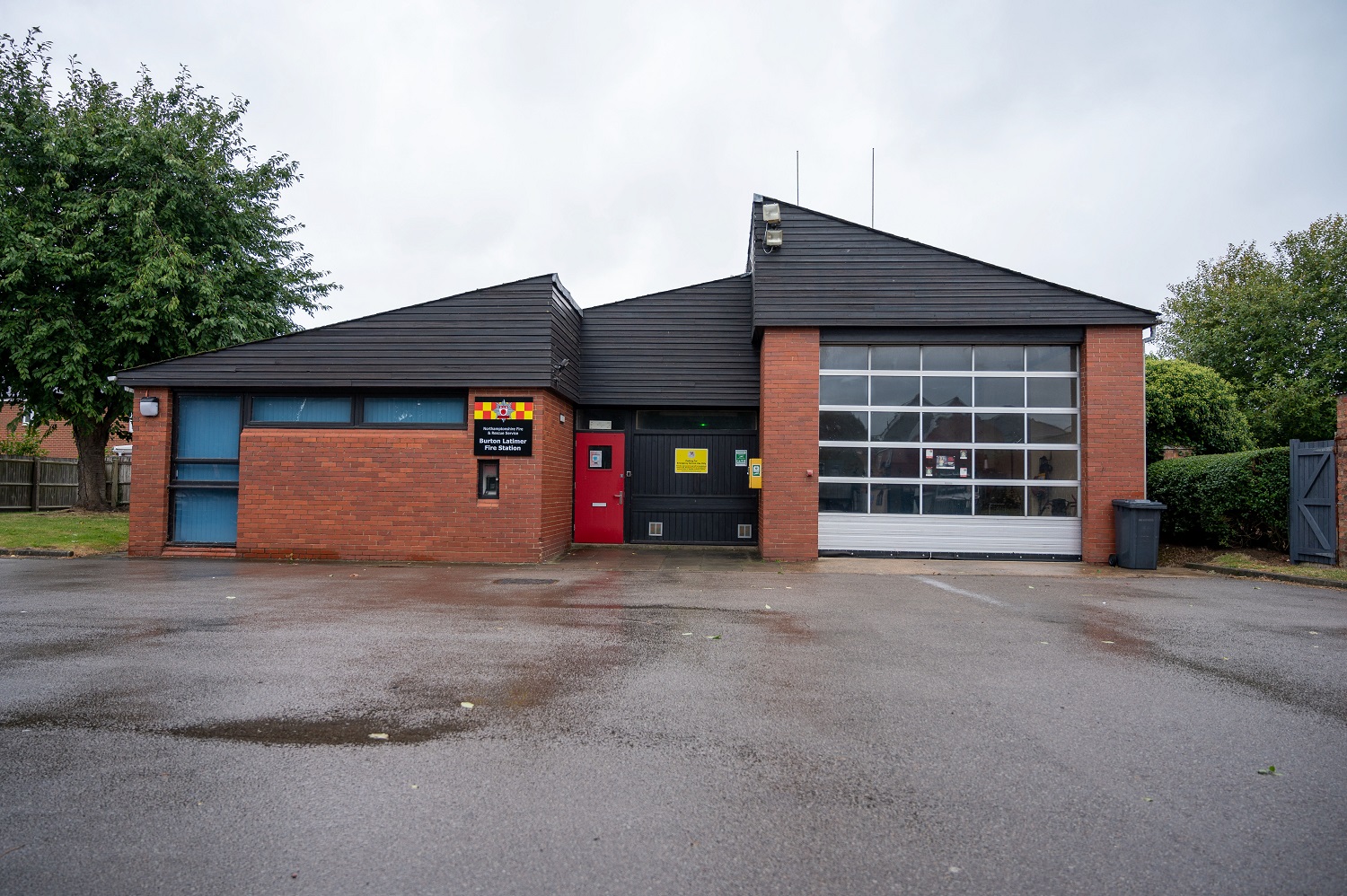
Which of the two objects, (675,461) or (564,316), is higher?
(564,316)

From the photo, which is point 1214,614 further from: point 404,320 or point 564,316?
point 404,320

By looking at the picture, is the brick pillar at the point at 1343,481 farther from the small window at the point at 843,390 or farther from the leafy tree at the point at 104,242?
the leafy tree at the point at 104,242

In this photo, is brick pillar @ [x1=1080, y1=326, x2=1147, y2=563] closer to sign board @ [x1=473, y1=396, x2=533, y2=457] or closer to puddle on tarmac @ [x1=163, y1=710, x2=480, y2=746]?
sign board @ [x1=473, y1=396, x2=533, y2=457]

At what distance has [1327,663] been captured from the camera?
5.87 meters

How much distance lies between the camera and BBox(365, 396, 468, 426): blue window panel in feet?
41.7

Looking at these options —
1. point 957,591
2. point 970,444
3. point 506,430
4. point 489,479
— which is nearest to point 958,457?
point 970,444

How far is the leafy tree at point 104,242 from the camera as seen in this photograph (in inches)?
648

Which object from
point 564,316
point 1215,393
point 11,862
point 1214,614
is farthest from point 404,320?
point 1215,393

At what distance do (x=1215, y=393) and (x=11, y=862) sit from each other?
65.2 ft

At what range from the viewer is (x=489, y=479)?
12.6 m

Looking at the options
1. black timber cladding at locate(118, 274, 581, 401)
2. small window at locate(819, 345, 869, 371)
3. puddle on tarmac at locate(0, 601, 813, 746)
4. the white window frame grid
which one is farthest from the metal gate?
black timber cladding at locate(118, 274, 581, 401)

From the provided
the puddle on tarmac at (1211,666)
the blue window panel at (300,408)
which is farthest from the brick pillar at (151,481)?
the puddle on tarmac at (1211,666)

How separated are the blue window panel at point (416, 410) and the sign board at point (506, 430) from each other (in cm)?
46

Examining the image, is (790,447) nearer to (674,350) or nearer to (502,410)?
(674,350)
